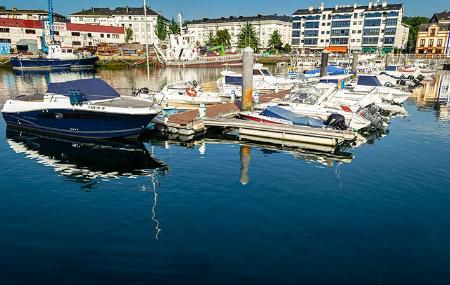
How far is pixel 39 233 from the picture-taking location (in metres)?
10.5

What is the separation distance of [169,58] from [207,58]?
1067 centimetres

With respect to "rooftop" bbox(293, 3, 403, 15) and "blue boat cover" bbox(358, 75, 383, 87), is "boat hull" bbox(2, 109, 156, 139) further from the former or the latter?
"rooftop" bbox(293, 3, 403, 15)

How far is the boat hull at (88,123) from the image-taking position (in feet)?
65.0

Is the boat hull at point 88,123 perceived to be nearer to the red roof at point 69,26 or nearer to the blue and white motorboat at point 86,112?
the blue and white motorboat at point 86,112

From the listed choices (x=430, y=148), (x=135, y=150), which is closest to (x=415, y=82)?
(x=430, y=148)

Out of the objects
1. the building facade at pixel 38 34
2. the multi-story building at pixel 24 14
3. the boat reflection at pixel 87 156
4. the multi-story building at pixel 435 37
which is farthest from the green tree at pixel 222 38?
the boat reflection at pixel 87 156

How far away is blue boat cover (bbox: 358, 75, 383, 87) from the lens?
36.2 metres

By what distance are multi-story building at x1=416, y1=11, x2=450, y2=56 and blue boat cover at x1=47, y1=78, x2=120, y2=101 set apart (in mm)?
107170

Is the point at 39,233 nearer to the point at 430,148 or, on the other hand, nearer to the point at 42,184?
the point at 42,184

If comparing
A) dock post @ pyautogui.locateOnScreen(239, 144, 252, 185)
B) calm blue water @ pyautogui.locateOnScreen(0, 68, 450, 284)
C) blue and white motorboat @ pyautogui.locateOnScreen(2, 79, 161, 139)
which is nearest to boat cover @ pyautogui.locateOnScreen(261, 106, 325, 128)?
calm blue water @ pyautogui.locateOnScreen(0, 68, 450, 284)

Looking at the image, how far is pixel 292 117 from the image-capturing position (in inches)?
878

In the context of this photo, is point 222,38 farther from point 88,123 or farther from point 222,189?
point 222,189

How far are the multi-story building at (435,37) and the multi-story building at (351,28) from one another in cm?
860

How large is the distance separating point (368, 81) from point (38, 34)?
9612 cm
